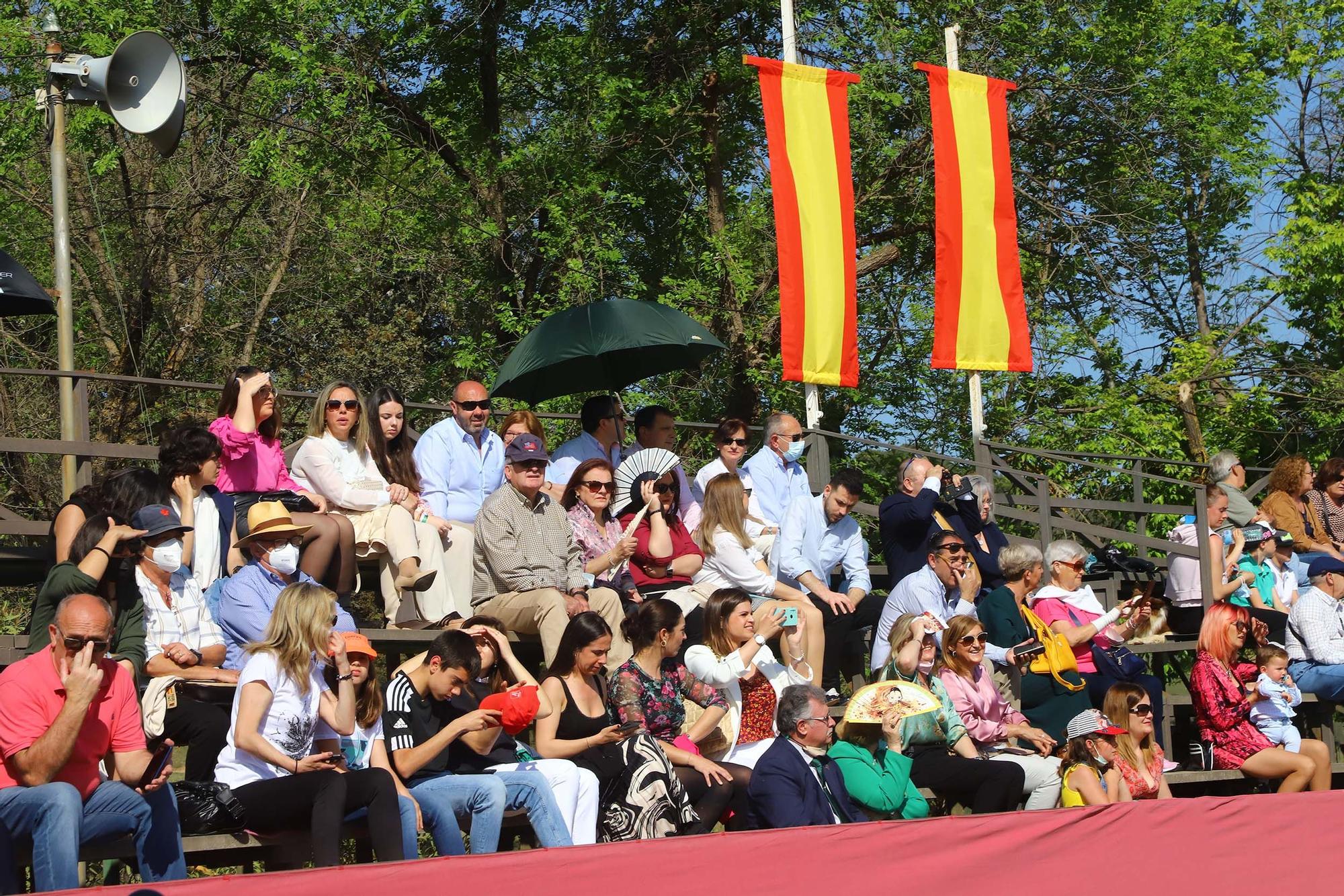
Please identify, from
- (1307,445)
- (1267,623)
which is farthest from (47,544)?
(1307,445)

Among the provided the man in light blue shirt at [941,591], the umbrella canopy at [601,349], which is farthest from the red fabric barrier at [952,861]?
the umbrella canopy at [601,349]

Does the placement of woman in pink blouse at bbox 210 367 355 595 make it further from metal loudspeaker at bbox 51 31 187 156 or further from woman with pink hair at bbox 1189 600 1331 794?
woman with pink hair at bbox 1189 600 1331 794

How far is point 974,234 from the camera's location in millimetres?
13148

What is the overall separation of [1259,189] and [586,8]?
9.72 meters

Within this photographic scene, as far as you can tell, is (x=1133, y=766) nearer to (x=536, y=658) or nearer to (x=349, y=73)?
(x=536, y=658)

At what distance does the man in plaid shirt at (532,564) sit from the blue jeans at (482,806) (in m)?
1.41

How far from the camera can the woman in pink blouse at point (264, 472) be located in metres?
8.50

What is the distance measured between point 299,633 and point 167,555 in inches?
37.5

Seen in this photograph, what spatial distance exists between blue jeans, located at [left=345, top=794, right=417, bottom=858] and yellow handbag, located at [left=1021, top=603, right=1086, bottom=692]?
4252 millimetres

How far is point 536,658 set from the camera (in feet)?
31.7

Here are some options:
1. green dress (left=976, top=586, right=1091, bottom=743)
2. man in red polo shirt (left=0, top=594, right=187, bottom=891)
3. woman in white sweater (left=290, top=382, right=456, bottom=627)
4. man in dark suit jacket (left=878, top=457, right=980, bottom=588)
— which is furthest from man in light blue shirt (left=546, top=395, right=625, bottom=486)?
man in red polo shirt (left=0, top=594, right=187, bottom=891)

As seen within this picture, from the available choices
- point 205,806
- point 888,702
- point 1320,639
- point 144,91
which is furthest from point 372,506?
point 1320,639

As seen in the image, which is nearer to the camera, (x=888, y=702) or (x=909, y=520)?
(x=888, y=702)

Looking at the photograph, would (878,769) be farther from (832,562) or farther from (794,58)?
(794,58)
